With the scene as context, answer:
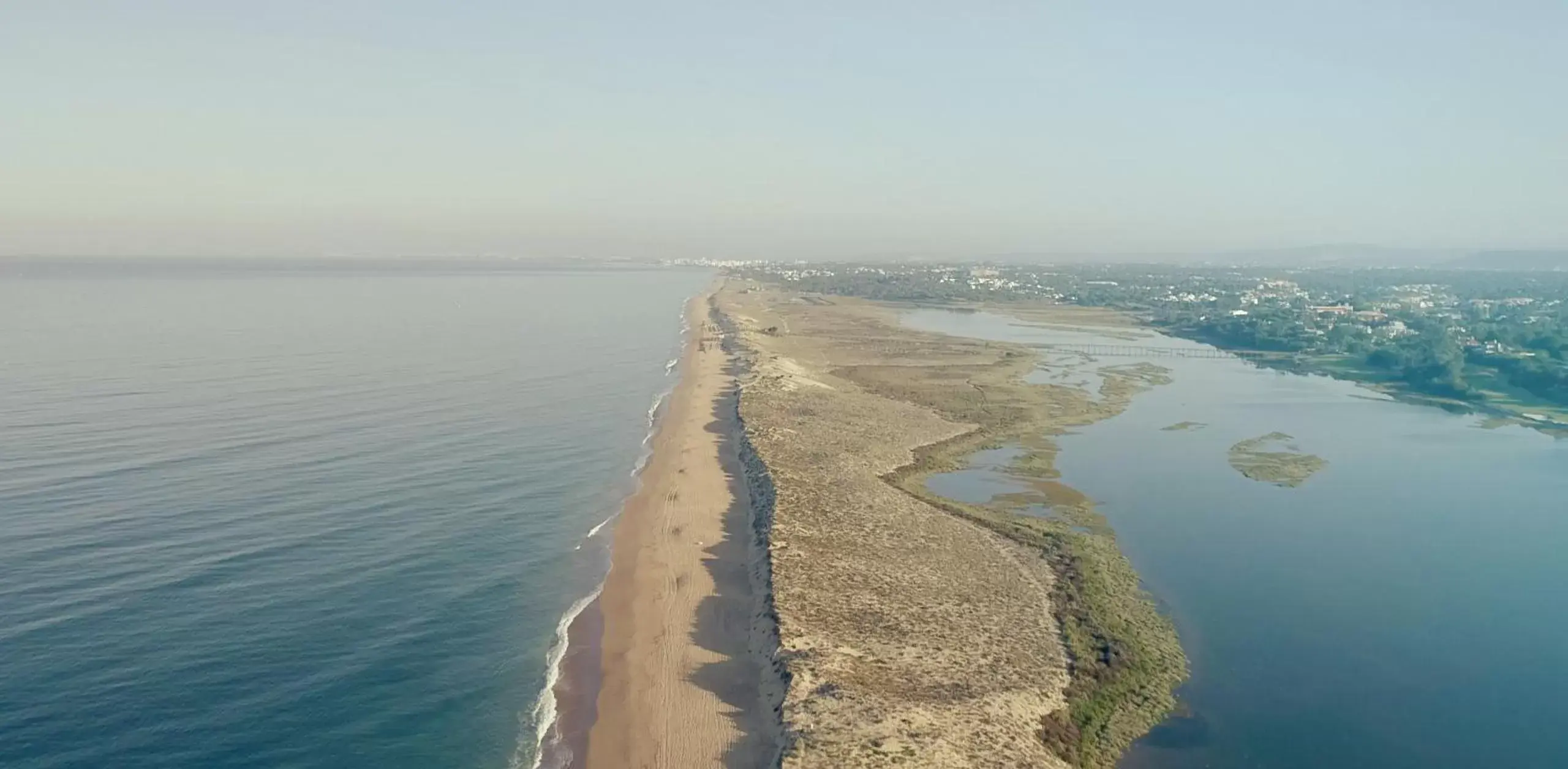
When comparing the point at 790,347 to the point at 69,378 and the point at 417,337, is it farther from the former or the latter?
the point at 69,378

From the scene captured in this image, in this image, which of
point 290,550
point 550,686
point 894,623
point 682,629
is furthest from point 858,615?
point 290,550

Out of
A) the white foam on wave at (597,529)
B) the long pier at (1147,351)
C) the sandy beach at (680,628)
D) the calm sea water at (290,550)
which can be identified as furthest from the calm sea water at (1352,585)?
the long pier at (1147,351)

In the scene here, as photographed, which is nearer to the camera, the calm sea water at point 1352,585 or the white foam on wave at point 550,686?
the white foam on wave at point 550,686

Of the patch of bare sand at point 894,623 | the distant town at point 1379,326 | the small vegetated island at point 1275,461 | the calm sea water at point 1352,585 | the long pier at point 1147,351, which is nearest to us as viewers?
the patch of bare sand at point 894,623

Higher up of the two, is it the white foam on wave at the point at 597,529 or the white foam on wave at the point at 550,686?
the white foam on wave at the point at 597,529

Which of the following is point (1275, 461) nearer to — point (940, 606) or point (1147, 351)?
point (940, 606)

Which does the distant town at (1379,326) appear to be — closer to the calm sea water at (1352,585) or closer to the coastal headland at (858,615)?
the calm sea water at (1352,585)

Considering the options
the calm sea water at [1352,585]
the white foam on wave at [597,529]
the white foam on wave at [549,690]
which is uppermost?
the white foam on wave at [597,529]
